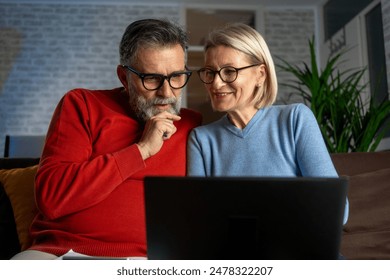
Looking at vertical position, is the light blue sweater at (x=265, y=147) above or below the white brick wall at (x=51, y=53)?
below

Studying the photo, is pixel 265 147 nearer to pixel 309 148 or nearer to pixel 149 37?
pixel 309 148

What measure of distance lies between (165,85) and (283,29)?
5362mm

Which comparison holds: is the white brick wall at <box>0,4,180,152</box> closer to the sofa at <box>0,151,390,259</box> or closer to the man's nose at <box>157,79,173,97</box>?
the sofa at <box>0,151,390,259</box>

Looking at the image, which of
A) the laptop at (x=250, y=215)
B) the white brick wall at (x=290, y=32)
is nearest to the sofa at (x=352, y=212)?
the laptop at (x=250, y=215)

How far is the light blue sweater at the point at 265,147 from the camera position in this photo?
1.49 meters

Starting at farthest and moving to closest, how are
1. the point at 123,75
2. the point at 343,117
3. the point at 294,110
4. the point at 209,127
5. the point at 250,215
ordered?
the point at 343,117 → the point at 123,75 → the point at 209,127 → the point at 294,110 → the point at 250,215

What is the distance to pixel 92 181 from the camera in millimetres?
1397

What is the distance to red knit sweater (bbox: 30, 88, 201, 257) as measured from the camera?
4.62ft

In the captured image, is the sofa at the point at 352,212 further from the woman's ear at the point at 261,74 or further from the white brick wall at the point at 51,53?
the white brick wall at the point at 51,53

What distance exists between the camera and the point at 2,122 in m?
6.10

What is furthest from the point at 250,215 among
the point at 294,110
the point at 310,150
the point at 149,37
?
the point at 149,37

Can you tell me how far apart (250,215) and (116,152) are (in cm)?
71

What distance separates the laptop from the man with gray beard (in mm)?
569

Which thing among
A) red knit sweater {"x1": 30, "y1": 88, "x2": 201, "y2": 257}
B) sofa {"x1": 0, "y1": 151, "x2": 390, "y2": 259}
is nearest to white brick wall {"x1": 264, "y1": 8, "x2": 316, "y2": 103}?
sofa {"x1": 0, "y1": 151, "x2": 390, "y2": 259}
